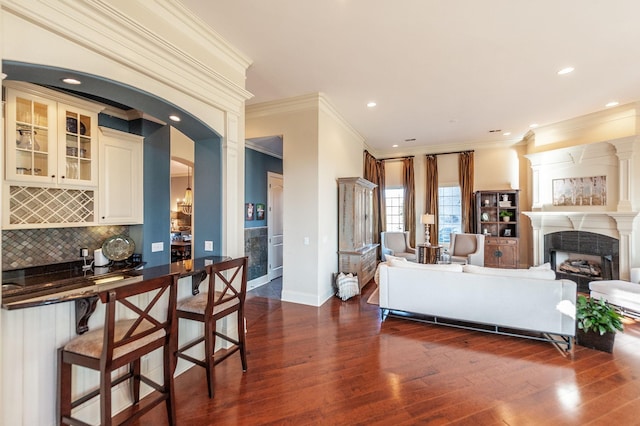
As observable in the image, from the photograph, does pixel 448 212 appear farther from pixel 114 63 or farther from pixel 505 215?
pixel 114 63

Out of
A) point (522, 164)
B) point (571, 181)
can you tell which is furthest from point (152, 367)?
point (522, 164)

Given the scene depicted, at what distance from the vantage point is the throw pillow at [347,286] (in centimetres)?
479

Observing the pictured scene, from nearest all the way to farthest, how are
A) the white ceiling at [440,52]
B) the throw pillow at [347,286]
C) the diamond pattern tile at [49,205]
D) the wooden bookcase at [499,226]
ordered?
1. the white ceiling at [440,52]
2. the diamond pattern tile at [49,205]
3. the throw pillow at [347,286]
4. the wooden bookcase at [499,226]

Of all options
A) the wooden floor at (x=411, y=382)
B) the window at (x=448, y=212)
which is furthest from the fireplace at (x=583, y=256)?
the wooden floor at (x=411, y=382)

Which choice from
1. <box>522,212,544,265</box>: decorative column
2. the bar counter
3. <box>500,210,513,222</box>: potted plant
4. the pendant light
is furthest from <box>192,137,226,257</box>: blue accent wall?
<box>500,210,513,222</box>: potted plant

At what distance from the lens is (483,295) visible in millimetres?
3389

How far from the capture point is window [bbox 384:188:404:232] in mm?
8250

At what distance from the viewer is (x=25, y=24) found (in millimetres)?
1576

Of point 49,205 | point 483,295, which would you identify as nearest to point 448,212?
point 483,295

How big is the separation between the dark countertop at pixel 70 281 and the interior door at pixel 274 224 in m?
3.07

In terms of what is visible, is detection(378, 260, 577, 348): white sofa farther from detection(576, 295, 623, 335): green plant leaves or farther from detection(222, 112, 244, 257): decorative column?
detection(222, 112, 244, 257): decorative column

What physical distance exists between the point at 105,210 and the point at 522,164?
29.0 ft

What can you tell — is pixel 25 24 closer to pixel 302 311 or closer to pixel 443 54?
pixel 443 54

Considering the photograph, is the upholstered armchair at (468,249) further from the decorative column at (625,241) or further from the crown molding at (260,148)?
the crown molding at (260,148)
